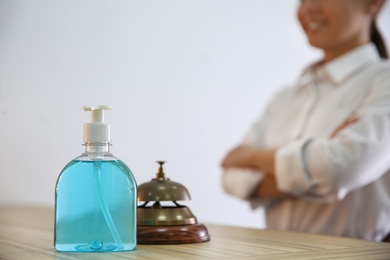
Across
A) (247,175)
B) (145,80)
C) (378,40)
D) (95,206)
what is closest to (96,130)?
(95,206)

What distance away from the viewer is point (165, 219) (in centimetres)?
91

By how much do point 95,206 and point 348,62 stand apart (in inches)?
48.5

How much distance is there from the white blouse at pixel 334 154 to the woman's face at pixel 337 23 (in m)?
0.05

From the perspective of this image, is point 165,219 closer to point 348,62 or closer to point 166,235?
point 166,235

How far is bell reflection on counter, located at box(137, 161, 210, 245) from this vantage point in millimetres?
896

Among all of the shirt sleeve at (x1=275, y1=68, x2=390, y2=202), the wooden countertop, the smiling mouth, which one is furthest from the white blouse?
the wooden countertop

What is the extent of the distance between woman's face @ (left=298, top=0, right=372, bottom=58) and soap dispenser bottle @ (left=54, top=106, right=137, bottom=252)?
1.23 metres

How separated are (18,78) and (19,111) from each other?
105mm

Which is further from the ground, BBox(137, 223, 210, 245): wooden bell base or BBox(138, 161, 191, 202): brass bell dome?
BBox(138, 161, 191, 202): brass bell dome

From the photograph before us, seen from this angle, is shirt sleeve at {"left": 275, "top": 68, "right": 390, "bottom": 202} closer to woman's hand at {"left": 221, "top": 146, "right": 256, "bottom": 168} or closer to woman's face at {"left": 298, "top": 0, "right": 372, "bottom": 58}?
woman's hand at {"left": 221, "top": 146, "right": 256, "bottom": 168}

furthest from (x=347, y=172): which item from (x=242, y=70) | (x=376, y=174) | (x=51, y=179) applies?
(x=242, y=70)

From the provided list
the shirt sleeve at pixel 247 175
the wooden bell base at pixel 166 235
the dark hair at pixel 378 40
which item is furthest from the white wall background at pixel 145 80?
the wooden bell base at pixel 166 235

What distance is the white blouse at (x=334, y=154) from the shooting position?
5.40ft

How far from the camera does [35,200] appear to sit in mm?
2234
